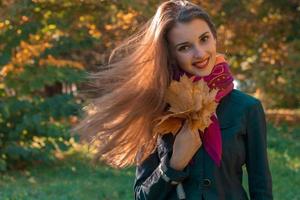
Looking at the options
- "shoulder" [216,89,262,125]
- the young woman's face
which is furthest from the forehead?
"shoulder" [216,89,262,125]

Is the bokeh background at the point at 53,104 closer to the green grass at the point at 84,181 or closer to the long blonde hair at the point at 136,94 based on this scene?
the green grass at the point at 84,181

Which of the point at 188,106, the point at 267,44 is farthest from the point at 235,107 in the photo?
the point at 267,44

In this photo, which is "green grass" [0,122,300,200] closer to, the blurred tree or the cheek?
the blurred tree

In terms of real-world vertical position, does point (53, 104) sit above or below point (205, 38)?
below

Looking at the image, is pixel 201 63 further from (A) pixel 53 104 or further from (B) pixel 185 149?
(A) pixel 53 104

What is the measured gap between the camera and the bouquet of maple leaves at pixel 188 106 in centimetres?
258

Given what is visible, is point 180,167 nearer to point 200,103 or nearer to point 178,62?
point 200,103

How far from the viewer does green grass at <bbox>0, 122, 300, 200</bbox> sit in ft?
23.4

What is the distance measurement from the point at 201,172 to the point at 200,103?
257 millimetres

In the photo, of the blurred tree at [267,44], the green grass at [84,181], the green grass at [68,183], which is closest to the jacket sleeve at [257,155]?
the green grass at [84,181]

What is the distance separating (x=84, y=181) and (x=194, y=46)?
5.56 m

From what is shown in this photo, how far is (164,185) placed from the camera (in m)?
2.61

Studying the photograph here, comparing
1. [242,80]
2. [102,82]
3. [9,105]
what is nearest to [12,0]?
[9,105]

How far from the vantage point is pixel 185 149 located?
257 cm
